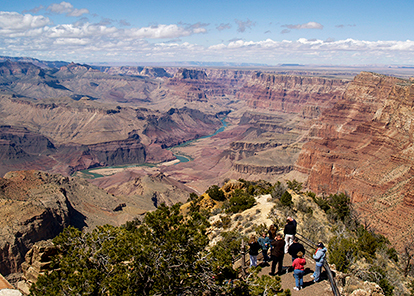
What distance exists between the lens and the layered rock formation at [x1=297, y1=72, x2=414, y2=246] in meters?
50.8

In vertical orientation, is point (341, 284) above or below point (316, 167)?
above

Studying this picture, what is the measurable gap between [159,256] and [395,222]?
45.5 meters

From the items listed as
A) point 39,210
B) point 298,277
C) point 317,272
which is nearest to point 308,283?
point 317,272

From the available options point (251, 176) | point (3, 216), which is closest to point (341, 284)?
point (3, 216)

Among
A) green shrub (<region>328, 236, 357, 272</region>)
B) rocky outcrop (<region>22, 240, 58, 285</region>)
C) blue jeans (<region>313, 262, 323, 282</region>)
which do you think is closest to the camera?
blue jeans (<region>313, 262, 323, 282</region>)

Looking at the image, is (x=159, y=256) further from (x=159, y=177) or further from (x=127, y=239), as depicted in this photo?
(x=159, y=177)

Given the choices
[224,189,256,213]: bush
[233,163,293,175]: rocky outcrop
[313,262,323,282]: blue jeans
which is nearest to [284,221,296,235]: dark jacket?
[313,262,323,282]: blue jeans

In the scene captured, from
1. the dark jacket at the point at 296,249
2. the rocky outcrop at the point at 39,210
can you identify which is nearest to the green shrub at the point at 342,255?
the dark jacket at the point at 296,249

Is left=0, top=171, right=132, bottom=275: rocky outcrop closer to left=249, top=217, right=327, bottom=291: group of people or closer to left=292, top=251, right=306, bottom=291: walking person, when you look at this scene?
left=249, top=217, right=327, bottom=291: group of people

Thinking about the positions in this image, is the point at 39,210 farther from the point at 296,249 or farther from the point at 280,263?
the point at 296,249

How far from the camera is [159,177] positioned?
13025 cm

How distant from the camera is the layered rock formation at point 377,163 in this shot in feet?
167

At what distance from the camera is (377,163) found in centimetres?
7362

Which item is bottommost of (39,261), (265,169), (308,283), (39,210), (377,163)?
(265,169)
